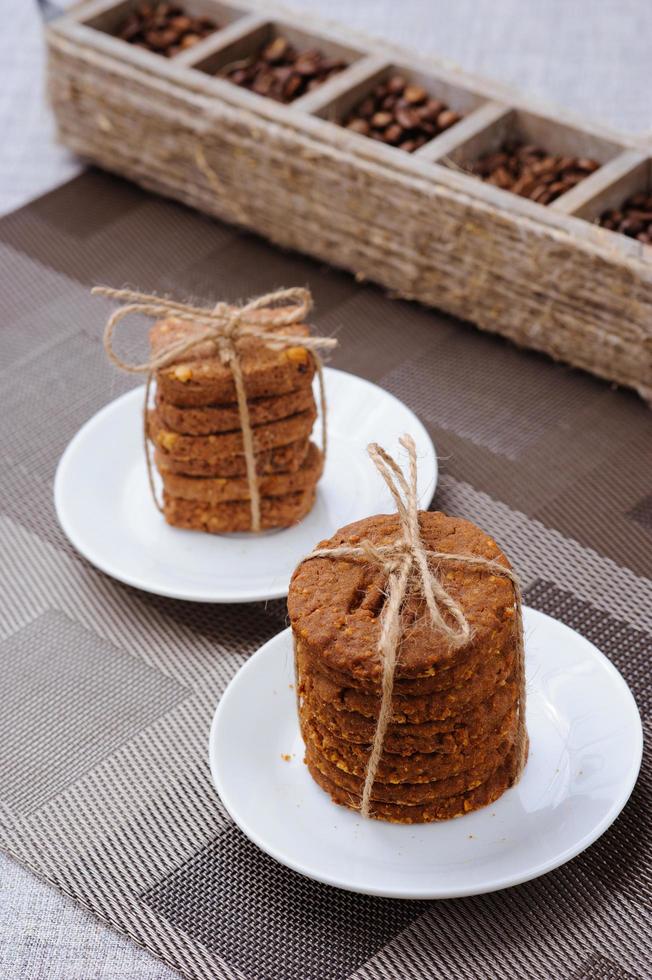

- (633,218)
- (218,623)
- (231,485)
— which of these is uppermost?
(633,218)

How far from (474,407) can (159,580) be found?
1.93 feet

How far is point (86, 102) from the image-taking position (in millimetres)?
2436

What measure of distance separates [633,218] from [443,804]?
40.1 inches

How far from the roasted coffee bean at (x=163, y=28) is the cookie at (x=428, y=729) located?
1564 millimetres

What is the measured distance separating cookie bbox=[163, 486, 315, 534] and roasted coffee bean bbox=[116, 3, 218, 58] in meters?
1.08

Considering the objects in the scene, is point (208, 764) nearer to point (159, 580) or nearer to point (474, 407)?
point (159, 580)

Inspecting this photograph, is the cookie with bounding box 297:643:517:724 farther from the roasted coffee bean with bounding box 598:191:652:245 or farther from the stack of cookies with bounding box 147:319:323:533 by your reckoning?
the roasted coffee bean with bounding box 598:191:652:245

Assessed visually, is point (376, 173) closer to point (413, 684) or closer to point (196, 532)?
point (196, 532)

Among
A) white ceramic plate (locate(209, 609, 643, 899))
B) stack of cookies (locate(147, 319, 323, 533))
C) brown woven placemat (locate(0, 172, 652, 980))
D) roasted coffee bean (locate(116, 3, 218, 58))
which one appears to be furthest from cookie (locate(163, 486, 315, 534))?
roasted coffee bean (locate(116, 3, 218, 58))

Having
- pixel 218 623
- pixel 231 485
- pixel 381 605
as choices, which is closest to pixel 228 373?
pixel 231 485

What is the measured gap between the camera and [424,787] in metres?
1.29

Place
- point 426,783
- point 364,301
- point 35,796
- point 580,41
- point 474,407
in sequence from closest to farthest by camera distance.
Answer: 1. point 426,783
2. point 35,796
3. point 474,407
4. point 364,301
5. point 580,41

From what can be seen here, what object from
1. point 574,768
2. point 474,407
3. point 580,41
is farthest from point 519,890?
point 580,41

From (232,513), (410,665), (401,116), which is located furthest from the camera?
(401,116)
